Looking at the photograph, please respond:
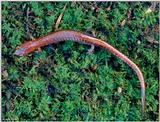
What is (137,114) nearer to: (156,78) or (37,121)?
(156,78)

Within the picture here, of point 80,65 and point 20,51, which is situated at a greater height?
point 20,51

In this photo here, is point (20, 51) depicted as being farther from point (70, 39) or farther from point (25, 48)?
point (70, 39)

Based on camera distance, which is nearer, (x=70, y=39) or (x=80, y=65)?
(x=70, y=39)

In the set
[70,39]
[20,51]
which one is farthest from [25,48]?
[70,39]

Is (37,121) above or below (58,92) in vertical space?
below

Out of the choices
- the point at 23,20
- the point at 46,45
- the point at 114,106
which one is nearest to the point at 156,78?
the point at 114,106

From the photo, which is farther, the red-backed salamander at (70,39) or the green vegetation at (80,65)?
the green vegetation at (80,65)

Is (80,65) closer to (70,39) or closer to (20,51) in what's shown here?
(70,39)

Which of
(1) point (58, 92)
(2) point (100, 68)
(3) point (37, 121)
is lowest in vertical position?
(3) point (37, 121)
